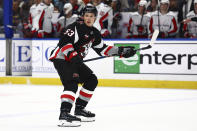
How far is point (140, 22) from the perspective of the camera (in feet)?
28.1

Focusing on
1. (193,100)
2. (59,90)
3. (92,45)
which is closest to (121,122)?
(92,45)

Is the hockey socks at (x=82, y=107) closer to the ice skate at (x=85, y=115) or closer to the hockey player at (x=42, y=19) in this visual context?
the ice skate at (x=85, y=115)

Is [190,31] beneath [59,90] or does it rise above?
above

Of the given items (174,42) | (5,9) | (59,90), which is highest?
(5,9)

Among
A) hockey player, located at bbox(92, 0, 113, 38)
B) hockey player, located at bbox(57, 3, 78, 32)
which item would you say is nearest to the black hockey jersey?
hockey player, located at bbox(92, 0, 113, 38)

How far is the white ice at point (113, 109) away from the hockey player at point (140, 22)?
3.67 ft

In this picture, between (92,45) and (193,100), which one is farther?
(193,100)

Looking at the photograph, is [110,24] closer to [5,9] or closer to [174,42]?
[174,42]

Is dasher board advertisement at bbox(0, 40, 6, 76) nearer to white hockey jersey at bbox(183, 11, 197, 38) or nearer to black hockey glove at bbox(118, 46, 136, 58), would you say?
white hockey jersey at bbox(183, 11, 197, 38)

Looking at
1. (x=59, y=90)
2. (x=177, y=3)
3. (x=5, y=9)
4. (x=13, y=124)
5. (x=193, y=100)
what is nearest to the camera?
(x=13, y=124)

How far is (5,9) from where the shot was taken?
905 cm

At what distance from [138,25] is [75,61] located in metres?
4.52

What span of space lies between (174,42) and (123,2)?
4.18 ft

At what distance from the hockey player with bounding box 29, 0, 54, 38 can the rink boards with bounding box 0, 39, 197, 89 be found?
29 cm
